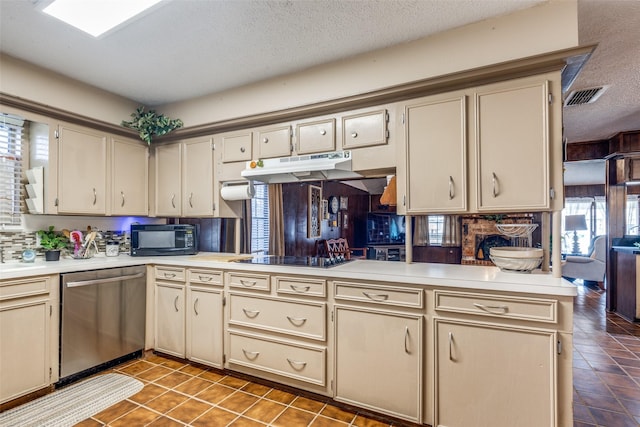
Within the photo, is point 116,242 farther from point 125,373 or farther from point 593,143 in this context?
point 593,143

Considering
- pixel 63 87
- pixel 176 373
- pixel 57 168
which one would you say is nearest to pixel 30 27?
pixel 63 87

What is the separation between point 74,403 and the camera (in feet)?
7.13

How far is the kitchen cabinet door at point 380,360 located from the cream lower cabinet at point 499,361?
0.13 m

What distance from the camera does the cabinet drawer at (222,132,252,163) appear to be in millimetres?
2955

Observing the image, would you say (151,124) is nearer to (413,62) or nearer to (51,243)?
(51,243)

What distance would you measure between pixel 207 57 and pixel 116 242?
2.17m

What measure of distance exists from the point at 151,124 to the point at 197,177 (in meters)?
0.71

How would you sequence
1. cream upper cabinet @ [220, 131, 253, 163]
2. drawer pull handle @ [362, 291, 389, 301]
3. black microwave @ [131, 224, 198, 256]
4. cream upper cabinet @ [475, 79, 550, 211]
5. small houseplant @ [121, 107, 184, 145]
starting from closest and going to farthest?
cream upper cabinet @ [475, 79, 550, 211]
drawer pull handle @ [362, 291, 389, 301]
cream upper cabinet @ [220, 131, 253, 163]
black microwave @ [131, 224, 198, 256]
small houseplant @ [121, 107, 184, 145]

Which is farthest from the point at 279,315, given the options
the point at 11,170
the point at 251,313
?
the point at 11,170

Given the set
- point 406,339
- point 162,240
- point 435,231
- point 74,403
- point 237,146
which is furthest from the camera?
point 435,231

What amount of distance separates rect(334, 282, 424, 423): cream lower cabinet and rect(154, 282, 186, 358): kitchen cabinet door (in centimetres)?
147

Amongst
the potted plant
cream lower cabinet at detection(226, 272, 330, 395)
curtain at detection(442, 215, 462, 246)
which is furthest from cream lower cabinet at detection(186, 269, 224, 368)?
curtain at detection(442, 215, 462, 246)

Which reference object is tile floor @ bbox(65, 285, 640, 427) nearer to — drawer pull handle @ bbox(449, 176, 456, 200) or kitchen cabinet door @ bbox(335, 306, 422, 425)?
kitchen cabinet door @ bbox(335, 306, 422, 425)

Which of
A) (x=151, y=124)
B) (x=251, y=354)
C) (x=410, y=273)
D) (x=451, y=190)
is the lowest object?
(x=251, y=354)
